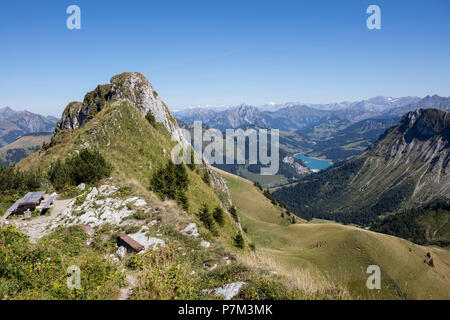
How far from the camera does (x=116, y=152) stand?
30422 millimetres

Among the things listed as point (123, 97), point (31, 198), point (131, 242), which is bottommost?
point (131, 242)

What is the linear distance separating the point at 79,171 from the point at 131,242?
38.5ft

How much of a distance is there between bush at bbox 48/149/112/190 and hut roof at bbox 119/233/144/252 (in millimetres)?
9863

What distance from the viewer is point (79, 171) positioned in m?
20.7

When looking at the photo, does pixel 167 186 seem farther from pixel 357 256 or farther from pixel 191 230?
pixel 357 256

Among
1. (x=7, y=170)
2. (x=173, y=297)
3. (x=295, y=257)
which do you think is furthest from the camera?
(x=295, y=257)

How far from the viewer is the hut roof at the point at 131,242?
41.5 ft

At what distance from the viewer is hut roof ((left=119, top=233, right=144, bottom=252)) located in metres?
12.6

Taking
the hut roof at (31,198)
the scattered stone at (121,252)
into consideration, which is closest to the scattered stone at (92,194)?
the hut roof at (31,198)

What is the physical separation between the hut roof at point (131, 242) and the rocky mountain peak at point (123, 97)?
45.5m

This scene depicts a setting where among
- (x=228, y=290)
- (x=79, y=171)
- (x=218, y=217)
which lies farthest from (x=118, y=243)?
(x=218, y=217)

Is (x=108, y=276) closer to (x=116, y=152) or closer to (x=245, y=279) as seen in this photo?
(x=245, y=279)

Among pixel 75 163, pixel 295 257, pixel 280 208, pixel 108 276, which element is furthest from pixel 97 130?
pixel 280 208
